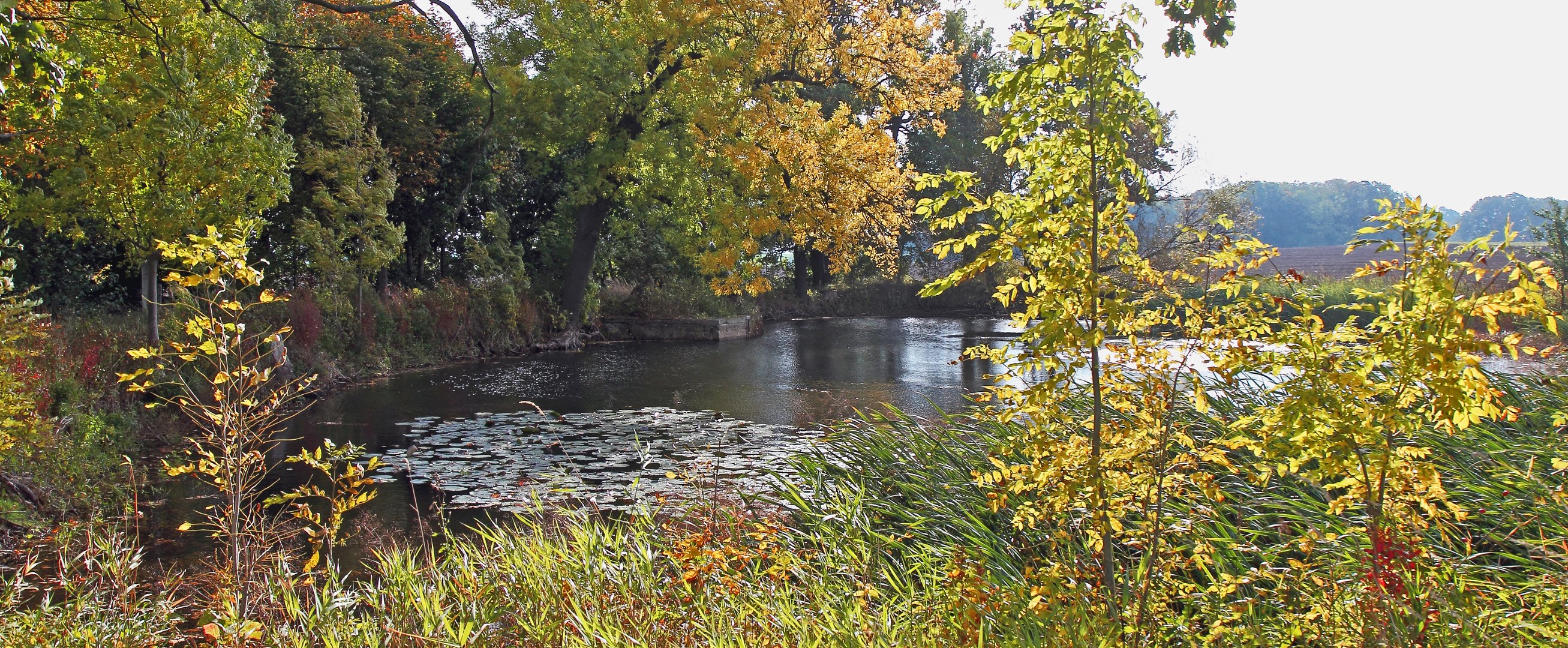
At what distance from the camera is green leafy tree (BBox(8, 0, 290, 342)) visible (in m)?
8.97

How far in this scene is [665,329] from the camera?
21.6m

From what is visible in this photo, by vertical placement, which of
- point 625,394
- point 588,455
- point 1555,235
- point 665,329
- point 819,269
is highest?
point 819,269

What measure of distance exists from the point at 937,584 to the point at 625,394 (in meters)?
9.68

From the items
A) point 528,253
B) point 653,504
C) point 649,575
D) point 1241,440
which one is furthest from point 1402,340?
Result: point 528,253

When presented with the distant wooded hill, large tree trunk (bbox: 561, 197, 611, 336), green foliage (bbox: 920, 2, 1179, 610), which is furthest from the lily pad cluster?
the distant wooded hill

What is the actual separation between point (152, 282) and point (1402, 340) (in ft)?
40.2

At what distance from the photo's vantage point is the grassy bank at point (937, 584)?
2828 millimetres

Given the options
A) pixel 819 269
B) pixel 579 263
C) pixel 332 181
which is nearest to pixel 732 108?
pixel 579 263

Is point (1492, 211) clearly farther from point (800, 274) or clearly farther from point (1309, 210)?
point (800, 274)

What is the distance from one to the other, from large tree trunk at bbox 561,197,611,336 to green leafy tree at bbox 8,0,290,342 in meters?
8.95

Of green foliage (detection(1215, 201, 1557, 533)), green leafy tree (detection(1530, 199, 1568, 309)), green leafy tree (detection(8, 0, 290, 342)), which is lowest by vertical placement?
green foliage (detection(1215, 201, 1557, 533))

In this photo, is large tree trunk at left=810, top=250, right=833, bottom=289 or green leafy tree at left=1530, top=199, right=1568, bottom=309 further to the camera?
large tree trunk at left=810, top=250, right=833, bottom=289

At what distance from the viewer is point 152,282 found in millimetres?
10984

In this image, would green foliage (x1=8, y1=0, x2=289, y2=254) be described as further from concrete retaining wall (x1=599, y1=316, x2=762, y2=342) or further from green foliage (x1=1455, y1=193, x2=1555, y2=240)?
green foliage (x1=1455, y1=193, x2=1555, y2=240)
